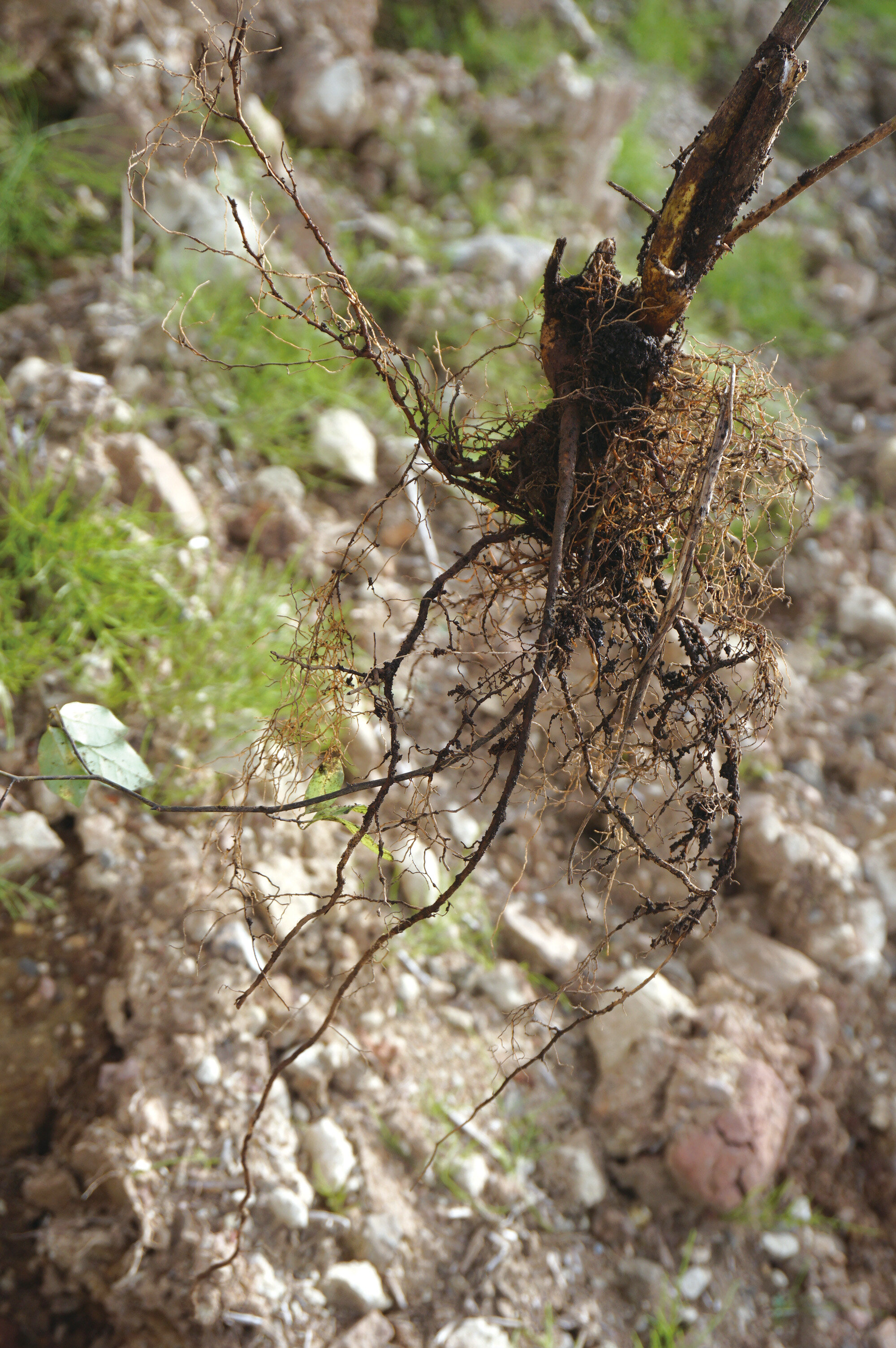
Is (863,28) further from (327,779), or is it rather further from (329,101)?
(327,779)

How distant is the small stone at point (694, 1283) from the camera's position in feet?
5.18

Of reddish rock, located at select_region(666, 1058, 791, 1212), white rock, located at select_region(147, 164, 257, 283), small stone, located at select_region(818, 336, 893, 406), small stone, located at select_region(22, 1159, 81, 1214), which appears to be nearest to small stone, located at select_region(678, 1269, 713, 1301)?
reddish rock, located at select_region(666, 1058, 791, 1212)

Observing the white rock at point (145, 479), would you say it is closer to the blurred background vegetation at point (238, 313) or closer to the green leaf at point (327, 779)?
the blurred background vegetation at point (238, 313)

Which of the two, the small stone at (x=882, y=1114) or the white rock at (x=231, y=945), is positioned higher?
the white rock at (x=231, y=945)

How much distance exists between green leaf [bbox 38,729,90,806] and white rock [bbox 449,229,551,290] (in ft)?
8.39

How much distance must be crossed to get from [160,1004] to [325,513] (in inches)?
51.8

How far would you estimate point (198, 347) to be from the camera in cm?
229

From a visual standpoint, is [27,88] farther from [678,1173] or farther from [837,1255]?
[837,1255]

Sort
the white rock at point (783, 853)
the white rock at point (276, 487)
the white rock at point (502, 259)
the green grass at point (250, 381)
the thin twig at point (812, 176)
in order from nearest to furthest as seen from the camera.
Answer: the thin twig at point (812, 176), the white rock at point (783, 853), the white rock at point (276, 487), the green grass at point (250, 381), the white rock at point (502, 259)

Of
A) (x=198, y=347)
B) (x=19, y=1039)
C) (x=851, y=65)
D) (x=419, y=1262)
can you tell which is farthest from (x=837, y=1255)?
(x=851, y=65)

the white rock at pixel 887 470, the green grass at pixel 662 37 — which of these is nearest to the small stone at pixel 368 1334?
the white rock at pixel 887 470

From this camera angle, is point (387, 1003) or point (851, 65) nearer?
point (387, 1003)

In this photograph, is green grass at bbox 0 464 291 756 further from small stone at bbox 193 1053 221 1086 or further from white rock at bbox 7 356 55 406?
small stone at bbox 193 1053 221 1086

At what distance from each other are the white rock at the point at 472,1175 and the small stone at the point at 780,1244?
62 centimetres
